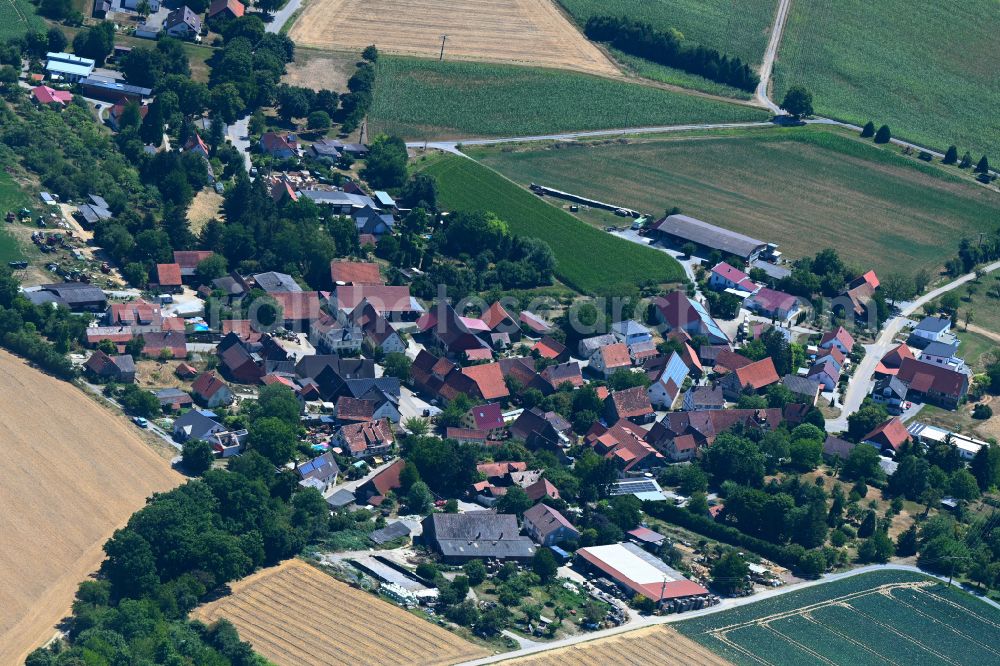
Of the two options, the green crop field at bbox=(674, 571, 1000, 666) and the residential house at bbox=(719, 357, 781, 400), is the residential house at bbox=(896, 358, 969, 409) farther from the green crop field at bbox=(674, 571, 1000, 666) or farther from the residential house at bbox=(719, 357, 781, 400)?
the green crop field at bbox=(674, 571, 1000, 666)

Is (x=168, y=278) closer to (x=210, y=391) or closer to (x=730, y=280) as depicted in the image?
(x=210, y=391)

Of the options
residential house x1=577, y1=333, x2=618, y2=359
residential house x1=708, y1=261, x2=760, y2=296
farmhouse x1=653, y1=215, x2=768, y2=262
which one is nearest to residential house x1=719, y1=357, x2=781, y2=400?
residential house x1=577, y1=333, x2=618, y2=359

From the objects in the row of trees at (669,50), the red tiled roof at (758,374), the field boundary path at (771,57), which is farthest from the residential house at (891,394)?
the row of trees at (669,50)

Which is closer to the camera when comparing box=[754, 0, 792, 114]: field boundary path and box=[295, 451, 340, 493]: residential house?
box=[295, 451, 340, 493]: residential house

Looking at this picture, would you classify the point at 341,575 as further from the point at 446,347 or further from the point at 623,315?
the point at 623,315

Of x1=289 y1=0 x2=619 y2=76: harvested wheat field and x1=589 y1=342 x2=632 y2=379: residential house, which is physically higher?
x1=289 y1=0 x2=619 y2=76: harvested wheat field

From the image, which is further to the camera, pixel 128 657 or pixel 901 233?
pixel 901 233

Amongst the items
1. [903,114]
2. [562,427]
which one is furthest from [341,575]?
[903,114]
